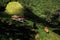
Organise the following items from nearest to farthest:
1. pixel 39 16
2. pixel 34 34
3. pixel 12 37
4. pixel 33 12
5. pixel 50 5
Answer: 1. pixel 12 37
2. pixel 34 34
3. pixel 39 16
4. pixel 33 12
5. pixel 50 5

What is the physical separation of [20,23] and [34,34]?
0.93 metres

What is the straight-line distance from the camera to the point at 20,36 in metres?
8.05

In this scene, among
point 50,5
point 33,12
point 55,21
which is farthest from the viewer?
point 50,5

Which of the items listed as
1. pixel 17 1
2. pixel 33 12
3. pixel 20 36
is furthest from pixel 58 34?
pixel 17 1

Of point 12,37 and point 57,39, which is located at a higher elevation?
point 12,37

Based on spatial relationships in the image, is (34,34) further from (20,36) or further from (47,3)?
(47,3)

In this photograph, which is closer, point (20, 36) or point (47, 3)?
point (20, 36)

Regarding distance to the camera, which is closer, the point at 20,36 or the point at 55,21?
the point at 20,36

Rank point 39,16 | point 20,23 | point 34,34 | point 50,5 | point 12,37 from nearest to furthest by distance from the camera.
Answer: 1. point 12,37
2. point 34,34
3. point 20,23
4. point 39,16
5. point 50,5

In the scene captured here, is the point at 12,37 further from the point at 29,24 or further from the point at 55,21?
the point at 55,21

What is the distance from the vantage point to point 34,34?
28.3ft

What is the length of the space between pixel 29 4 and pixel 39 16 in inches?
75.5

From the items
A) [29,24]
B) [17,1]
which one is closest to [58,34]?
[29,24]

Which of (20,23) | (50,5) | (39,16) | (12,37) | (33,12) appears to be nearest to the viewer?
(12,37)
